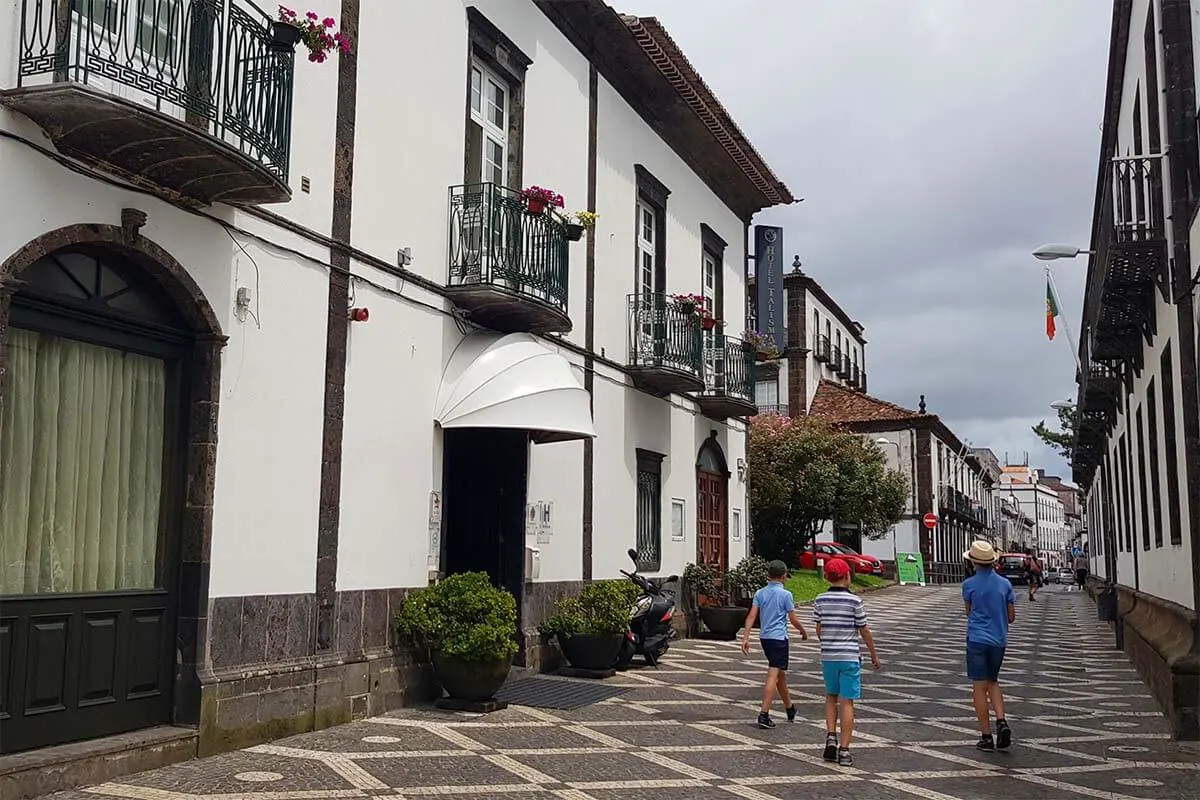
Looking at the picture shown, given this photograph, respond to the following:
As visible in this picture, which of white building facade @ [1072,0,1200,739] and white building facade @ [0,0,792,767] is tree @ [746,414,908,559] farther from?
white building facade @ [0,0,792,767]

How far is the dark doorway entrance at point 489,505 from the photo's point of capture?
39.0 feet

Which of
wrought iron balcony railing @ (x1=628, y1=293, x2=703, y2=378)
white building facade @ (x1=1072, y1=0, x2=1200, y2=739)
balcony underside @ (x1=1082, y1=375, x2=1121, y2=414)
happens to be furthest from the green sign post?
wrought iron balcony railing @ (x1=628, y1=293, x2=703, y2=378)

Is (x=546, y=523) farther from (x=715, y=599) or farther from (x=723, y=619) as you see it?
(x=715, y=599)

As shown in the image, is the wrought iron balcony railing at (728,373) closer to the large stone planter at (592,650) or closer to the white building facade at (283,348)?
the white building facade at (283,348)

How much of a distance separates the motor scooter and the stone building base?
5.41m

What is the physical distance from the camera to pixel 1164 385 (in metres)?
12.2

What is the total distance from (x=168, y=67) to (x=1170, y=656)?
9653mm

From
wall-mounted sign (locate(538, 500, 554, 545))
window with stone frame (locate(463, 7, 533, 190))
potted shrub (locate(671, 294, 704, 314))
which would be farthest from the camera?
potted shrub (locate(671, 294, 704, 314))

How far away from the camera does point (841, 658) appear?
26.3 ft

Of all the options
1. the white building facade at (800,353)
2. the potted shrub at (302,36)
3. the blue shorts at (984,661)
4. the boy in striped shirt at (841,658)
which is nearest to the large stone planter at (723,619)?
the blue shorts at (984,661)

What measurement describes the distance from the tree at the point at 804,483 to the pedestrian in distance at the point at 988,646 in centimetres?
2098

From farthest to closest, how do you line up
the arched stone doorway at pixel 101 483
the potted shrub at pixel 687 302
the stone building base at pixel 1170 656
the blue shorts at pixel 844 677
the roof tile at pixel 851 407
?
the roof tile at pixel 851 407, the potted shrub at pixel 687 302, the stone building base at pixel 1170 656, the blue shorts at pixel 844 677, the arched stone doorway at pixel 101 483

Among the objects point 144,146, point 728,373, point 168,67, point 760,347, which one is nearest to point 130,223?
point 144,146

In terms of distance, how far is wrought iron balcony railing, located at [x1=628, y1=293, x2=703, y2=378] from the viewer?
15328 millimetres
